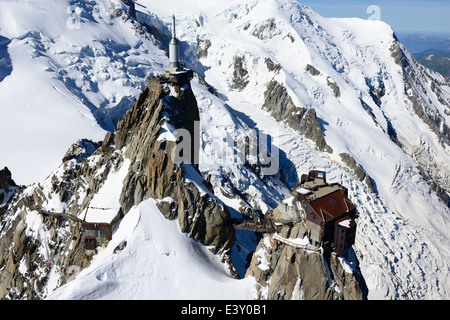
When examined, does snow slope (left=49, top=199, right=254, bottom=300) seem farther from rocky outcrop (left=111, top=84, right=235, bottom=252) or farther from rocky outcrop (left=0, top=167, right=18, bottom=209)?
rocky outcrop (left=0, top=167, right=18, bottom=209)

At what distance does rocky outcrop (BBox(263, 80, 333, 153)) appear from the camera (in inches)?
5202

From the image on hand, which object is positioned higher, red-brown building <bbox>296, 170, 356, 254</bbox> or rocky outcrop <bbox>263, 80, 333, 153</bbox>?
red-brown building <bbox>296, 170, 356, 254</bbox>

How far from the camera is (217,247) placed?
5150cm

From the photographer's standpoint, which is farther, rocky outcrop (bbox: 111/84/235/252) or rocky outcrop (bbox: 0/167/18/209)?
rocky outcrop (bbox: 0/167/18/209)

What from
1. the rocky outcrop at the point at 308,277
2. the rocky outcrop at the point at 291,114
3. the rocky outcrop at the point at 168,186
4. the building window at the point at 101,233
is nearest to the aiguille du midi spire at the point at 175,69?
the rocky outcrop at the point at 168,186

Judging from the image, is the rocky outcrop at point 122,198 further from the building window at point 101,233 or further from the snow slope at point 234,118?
the snow slope at point 234,118

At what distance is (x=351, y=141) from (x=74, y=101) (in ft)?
298

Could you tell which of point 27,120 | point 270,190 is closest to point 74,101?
point 27,120

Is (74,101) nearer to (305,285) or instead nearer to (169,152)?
(169,152)

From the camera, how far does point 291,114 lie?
460 ft

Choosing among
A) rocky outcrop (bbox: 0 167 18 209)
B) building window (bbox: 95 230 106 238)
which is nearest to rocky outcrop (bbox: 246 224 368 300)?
building window (bbox: 95 230 106 238)

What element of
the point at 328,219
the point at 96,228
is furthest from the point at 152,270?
the point at 328,219

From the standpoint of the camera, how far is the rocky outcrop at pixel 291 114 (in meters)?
132

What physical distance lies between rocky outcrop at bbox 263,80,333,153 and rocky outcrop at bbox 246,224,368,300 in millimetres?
91495
